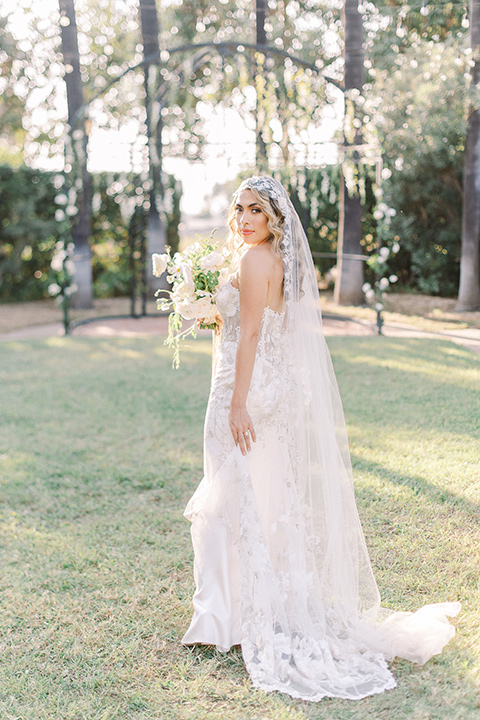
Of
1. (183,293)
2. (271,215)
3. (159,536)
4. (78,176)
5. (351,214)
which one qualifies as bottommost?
(159,536)

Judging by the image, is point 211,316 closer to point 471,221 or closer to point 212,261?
point 212,261

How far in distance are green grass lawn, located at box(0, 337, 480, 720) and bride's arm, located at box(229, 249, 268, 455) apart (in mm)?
978

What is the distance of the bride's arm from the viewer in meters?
2.57

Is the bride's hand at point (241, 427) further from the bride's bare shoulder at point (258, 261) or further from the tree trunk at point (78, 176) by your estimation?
the tree trunk at point (78, 176)

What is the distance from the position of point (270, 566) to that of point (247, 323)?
96 cm

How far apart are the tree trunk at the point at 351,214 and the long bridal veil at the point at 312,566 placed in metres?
8.54

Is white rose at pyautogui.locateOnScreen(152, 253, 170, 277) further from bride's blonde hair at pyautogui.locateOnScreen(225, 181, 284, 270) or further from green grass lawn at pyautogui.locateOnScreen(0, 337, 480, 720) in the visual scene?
green grass lawn at pyautogui.locateOnScreen(0, 337, 480, 720)

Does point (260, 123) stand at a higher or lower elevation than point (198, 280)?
higher

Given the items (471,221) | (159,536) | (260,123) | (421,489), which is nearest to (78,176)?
(260,123)

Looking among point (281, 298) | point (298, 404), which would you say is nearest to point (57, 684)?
point (298, 404)

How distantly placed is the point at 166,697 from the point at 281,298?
159 cm

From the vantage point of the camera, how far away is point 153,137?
1213 cm

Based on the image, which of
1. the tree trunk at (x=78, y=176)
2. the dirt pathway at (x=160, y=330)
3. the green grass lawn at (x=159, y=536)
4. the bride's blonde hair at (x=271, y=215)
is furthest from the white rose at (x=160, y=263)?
the tree trunk at (x=78, y=176)

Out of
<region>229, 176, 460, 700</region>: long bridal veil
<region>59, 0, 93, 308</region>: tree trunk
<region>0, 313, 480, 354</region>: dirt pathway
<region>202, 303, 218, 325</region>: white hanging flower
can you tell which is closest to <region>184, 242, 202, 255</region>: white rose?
<region>202, 303, 218, 325</region>: white hanging flower
